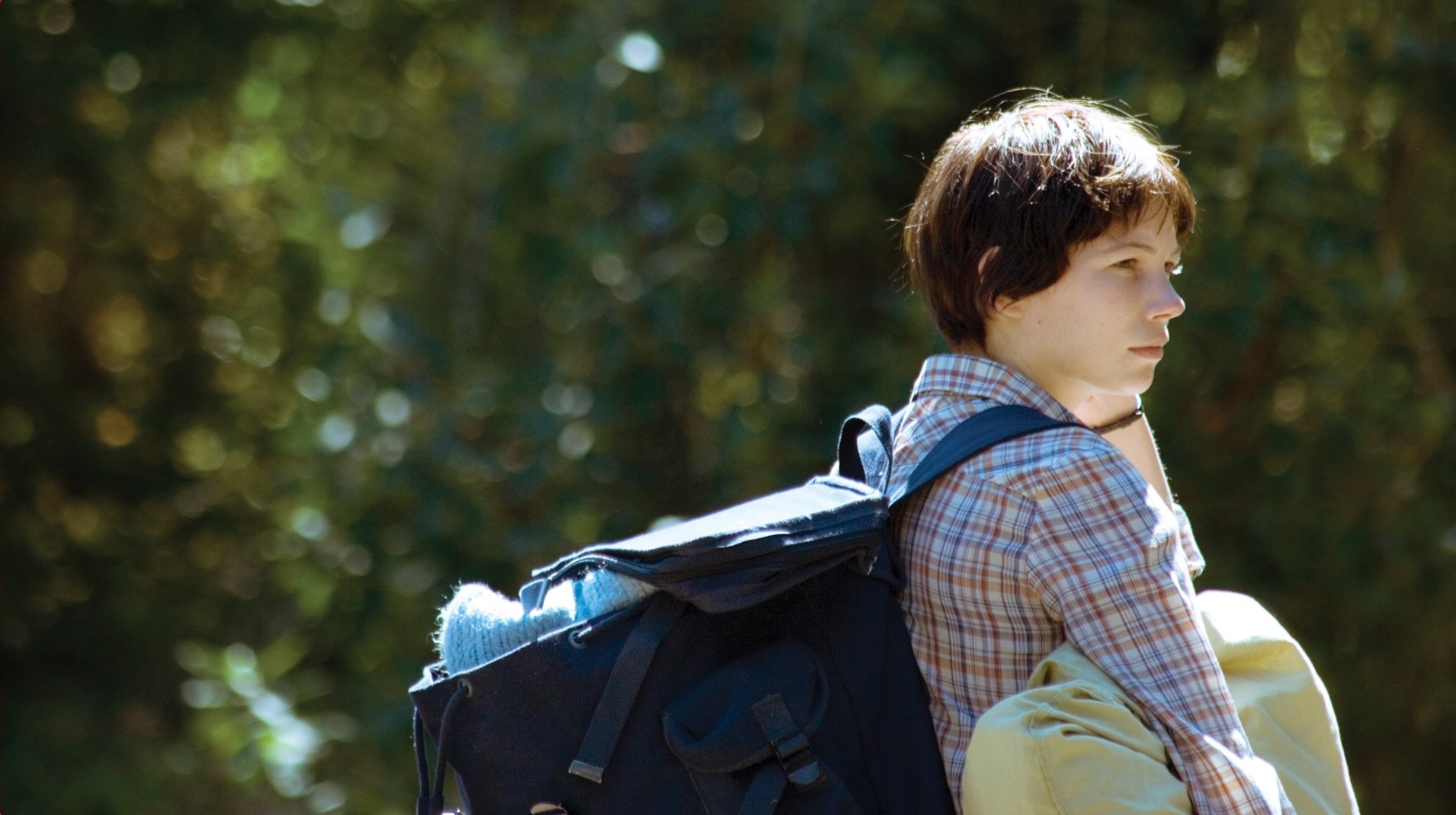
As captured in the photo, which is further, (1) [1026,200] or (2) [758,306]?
(2) [758,306]

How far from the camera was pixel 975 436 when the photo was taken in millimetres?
1250

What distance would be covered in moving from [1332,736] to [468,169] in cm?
231

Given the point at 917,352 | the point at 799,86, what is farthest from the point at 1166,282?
the point at 799,86

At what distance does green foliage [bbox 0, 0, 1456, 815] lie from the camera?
2.60m

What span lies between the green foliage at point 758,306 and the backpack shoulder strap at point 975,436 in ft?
4.36

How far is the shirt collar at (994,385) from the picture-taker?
1.30 m

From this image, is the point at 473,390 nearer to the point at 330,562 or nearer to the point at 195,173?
the point at 330,562

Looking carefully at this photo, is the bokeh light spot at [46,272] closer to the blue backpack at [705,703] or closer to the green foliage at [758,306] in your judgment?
the green foliage at [758,306]

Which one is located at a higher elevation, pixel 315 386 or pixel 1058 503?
pixel 315 386

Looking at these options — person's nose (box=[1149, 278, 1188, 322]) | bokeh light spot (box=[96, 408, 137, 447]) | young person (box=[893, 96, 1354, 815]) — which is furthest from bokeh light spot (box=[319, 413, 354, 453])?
bokeh light spot (box=[96, 408, 137, 447])

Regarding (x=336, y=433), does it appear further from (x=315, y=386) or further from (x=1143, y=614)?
(x=1143, y=614)

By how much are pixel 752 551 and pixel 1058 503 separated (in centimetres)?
25

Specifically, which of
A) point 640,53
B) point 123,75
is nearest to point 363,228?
point 640,53

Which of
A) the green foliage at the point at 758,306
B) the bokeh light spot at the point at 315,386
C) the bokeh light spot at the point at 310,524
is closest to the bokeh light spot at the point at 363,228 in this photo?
the green foliage at the point at 758,306
